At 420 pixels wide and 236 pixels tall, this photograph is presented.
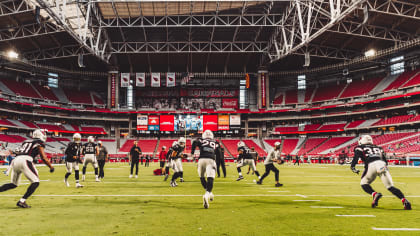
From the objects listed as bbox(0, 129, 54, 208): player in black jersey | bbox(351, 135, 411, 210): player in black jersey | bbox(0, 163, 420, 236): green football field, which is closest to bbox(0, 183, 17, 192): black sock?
bbox(0, 129, 54, 208): player in black jersey

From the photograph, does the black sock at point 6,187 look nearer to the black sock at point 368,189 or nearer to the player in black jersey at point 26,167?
the player in black jersey at point 26,167

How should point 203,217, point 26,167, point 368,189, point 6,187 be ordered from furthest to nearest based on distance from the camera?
point 368,189 < point 6,187 < point 26,167 < point 203,217

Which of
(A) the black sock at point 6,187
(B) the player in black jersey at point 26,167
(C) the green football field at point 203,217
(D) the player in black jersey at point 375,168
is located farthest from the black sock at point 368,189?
(A) the black sock at point 6,187

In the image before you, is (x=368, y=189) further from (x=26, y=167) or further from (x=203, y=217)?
(x=26, y=167)

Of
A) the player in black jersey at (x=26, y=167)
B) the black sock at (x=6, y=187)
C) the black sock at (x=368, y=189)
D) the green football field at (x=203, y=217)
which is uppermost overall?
the player in black jersey at (x=26, y=167)

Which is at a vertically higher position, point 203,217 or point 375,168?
point 375,168

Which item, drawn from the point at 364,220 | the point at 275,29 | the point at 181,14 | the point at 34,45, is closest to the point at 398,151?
the point at 275,29

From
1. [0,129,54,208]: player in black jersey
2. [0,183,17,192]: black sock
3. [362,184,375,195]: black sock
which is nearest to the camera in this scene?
[0,129,54,208]: player in black jersey

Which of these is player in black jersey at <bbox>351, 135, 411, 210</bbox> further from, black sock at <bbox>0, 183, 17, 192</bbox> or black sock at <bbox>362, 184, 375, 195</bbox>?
black sock at <bbox>0, 183, 17, 192</bbox>

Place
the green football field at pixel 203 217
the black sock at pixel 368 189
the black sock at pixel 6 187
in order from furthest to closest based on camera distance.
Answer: the black sock at pixel 368 189, the black sock at pixel 6 187, the green football field at pixel 203 217

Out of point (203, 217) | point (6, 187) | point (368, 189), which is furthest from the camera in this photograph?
point (368, 189)

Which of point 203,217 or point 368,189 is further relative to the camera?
point 368,189

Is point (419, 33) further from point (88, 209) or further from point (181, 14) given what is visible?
point (88, 209)

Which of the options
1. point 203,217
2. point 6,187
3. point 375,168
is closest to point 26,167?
point 6,187
